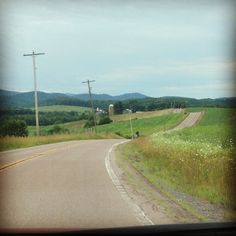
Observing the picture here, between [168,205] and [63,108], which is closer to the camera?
[63,108]

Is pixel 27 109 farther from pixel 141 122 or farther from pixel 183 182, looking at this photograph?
pixel 183 182

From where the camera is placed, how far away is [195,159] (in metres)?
9.14

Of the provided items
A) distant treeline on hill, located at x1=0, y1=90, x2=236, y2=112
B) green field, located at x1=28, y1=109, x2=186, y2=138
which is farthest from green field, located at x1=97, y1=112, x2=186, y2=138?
distant treeline on hill, located at x1=0, y1=90, x2=236, y2=112

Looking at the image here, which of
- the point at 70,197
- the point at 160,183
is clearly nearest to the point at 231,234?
the point at 70,197

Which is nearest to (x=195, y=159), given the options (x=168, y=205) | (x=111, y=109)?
(x=168, y=205)

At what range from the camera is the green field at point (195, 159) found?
2.70 m

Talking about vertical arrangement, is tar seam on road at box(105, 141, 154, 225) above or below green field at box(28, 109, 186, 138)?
below

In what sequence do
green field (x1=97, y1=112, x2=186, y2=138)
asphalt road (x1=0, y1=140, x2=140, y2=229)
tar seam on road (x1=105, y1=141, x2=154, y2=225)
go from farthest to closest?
1. tar seam on road (x1=105, y1=141, x2=154, y2=225)
2. asphalt road (x1=0, y1=140, x2=140, y2=229)
3. green field (x1=97, y1=112, x2=186, y2=138)

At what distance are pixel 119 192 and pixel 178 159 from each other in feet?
7.74

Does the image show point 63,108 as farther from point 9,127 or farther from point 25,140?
point 25,140

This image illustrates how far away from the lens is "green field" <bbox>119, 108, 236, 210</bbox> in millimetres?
2695

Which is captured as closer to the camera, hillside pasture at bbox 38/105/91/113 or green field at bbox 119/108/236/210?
green field at bbox 119/108/236/210

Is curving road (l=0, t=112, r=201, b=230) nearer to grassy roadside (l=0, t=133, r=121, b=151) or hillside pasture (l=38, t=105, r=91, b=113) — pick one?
grassy roadside (l=0, t=133, r=121, b=151)

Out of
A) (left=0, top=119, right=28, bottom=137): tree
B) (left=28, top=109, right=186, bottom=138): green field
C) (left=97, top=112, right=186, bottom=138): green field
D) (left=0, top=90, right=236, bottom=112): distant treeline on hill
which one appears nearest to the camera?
(left=0, top=119, right=28, bottom=137): tree
